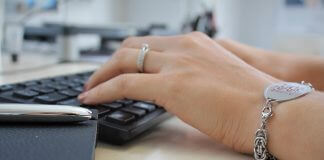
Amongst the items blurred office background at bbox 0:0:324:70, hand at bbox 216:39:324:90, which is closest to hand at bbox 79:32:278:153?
hand at bbox 216:39:324:90

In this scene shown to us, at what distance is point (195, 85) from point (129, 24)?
885 millimetres

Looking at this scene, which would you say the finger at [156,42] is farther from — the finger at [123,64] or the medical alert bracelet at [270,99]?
the medical alert bracelet at [270,99]

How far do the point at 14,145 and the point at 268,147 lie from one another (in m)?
0.23

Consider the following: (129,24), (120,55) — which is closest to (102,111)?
(120,55)

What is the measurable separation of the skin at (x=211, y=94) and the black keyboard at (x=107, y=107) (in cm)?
2

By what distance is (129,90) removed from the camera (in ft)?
1.39

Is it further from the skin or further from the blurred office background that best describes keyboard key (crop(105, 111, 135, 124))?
the blurred office background

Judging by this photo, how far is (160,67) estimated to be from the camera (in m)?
0.46

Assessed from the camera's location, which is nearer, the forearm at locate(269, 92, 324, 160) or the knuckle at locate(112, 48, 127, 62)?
the forearm at locate(269, 92, 324, 160)

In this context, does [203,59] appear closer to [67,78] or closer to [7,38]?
[67,78]

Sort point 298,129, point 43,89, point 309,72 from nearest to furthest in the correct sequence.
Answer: point 298,129
point 43,89
point 309,72

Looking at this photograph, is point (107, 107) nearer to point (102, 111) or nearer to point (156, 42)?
point (102, 111)

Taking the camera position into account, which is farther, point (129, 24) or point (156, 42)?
point (129, 24)

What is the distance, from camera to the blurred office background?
0.94m
